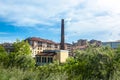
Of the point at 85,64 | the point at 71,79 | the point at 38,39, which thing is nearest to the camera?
the point at 71,79

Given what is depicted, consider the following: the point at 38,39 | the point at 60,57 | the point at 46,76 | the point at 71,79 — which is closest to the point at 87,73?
the point at 71,79

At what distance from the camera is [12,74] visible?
1245 centimetres

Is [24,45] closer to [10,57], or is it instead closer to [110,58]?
[10,57]

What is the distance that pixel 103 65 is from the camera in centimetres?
1836

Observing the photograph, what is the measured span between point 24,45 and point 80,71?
71.5ft

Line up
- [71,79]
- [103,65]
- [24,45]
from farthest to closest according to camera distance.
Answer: [24,45] < [103,65] < [71,79]

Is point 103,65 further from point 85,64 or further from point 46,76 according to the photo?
point 46,76

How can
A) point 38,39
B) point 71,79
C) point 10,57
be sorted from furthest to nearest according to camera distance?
point 38,39 < point 10,57 < point 71,79

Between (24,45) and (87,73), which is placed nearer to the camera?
(87,73)

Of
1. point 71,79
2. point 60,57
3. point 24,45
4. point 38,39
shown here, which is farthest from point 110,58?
point 38,39

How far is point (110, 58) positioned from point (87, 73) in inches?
84.5

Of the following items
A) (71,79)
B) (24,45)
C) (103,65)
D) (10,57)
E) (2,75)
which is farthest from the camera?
(24,45)

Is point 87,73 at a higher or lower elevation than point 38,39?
lower

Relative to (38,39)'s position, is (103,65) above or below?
below
